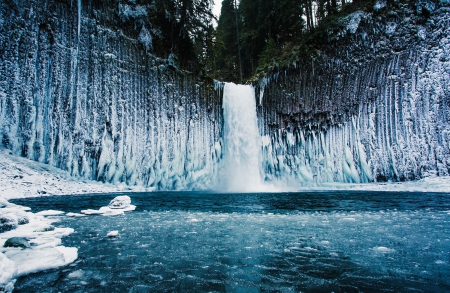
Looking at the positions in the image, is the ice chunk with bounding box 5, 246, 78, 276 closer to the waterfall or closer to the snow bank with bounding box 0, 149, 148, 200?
the snow bank with bounding box 0, 149, 148, 200

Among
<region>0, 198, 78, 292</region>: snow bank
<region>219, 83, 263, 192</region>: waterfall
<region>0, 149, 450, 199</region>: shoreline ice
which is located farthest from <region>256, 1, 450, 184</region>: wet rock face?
<region>0, 198, 78, 292</region>: snow bank

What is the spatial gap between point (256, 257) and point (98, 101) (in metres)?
18.7

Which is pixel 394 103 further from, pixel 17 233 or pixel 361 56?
pixel 17 233

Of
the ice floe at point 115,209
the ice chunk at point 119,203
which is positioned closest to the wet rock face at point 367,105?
the ice chunk at point 119,203

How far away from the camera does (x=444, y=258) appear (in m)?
3.82

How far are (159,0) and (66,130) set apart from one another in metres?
13.7

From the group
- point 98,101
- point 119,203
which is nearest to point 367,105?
point 119,203

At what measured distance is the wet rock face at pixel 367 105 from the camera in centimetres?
1939

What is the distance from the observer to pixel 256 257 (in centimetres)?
408

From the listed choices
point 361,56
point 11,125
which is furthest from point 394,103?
point 11,125

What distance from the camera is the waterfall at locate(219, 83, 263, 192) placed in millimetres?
23516

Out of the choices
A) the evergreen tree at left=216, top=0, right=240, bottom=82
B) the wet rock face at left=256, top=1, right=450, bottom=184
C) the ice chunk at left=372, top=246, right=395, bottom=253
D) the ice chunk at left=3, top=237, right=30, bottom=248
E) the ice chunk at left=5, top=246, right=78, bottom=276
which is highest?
the evergreen tree at left=216, top=0, right=240, bottom=82

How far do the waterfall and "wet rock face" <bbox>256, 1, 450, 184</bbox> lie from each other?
1089 mm

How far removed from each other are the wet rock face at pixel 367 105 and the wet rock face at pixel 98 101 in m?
7.14
